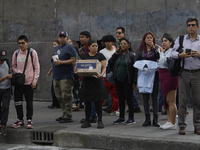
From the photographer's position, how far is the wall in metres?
9.38

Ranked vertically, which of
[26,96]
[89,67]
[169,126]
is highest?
[89,67]

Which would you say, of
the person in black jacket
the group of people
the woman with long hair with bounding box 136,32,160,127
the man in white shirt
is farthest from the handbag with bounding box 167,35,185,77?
the man in white shirt

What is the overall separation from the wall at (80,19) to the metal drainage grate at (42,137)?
14.0ft

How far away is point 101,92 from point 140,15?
3816 mm

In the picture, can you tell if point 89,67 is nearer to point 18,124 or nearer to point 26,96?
point 26,96

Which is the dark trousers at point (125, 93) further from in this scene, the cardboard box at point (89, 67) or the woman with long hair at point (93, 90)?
the cardboard box at point (89, 67)

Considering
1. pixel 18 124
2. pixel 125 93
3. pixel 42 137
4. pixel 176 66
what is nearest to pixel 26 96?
pixel 18 124

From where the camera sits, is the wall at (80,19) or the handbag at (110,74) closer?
the handbag at (110,74)

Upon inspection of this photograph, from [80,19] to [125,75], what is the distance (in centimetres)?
415

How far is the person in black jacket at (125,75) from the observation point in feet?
22.2

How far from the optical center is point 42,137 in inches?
256

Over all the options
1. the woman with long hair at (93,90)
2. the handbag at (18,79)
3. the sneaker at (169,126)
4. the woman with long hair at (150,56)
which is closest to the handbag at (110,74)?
the woman with long hair at (93,90)

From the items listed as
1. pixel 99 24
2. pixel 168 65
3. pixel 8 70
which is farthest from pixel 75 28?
pixel 168 65

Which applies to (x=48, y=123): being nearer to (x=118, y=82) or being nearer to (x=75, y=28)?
(x=118, y=82)
